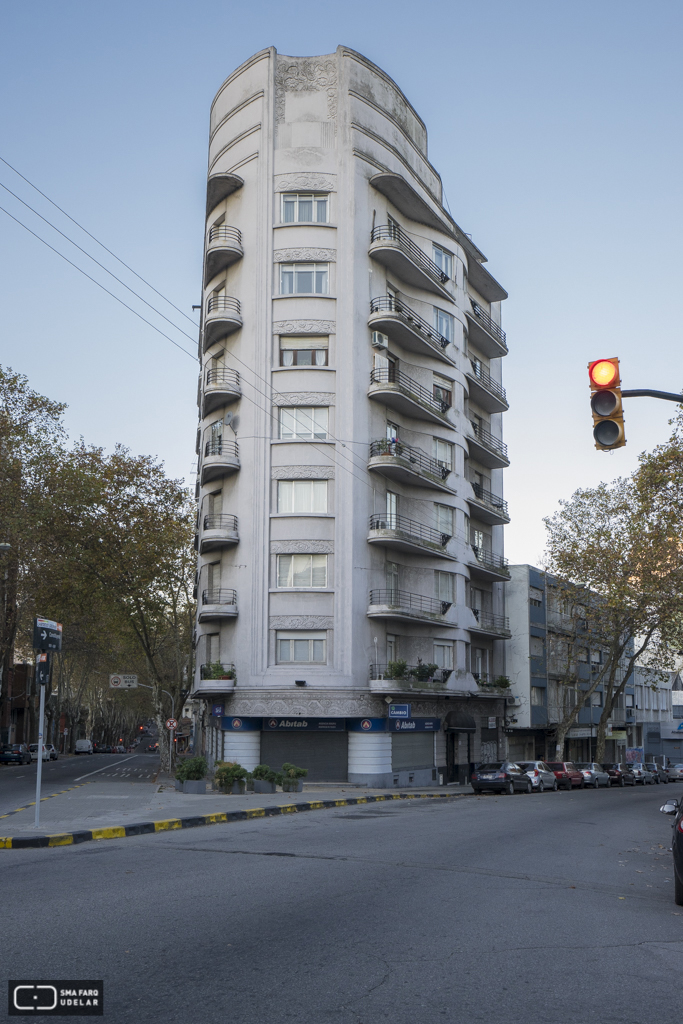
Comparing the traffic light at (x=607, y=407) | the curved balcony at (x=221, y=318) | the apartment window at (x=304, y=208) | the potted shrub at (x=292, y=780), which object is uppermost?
the apartment window at (x=304, y=208)

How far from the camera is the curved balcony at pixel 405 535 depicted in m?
39.8

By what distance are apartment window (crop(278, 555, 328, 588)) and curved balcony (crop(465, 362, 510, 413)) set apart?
1571cm

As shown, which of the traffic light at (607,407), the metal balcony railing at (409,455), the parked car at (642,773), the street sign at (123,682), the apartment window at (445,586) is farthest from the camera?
the street sign at (123,682)

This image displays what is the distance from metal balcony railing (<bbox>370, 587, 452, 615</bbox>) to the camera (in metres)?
40.2

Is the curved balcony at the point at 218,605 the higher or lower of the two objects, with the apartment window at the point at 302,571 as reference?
lower

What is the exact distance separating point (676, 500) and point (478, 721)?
76.0ft

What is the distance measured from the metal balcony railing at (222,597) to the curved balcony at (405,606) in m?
5.58

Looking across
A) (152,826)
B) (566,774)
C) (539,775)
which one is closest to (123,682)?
(566,774)

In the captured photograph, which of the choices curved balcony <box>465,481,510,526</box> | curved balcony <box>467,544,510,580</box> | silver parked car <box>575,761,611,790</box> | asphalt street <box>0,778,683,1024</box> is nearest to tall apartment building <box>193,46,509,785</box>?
curved balcony <box>467,544,510,580</box>

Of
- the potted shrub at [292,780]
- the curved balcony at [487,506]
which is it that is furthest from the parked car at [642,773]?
the potted shrub at [292,780]

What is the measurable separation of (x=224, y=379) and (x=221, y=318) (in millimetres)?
2565

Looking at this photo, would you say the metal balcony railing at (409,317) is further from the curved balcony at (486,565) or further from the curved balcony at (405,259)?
the curved balcony at (486,565)

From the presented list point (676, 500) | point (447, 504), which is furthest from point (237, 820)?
point (447, 504)

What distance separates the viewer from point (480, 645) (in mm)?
51656
